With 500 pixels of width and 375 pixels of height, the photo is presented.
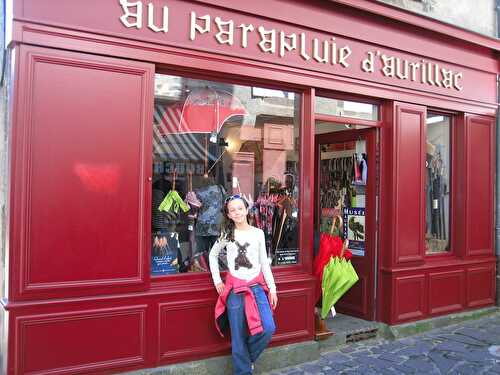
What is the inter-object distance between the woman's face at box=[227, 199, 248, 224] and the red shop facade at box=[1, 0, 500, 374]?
0.71 m

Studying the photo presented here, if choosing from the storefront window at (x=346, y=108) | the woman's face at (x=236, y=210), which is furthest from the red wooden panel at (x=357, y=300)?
the woman's face at (x=236, y=210)

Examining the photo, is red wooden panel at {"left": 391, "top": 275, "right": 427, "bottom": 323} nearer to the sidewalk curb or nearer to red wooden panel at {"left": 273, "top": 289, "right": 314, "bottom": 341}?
the sidewalk curb

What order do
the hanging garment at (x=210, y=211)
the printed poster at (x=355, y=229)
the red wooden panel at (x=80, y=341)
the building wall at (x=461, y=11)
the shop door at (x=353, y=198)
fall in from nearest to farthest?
the red wooden panel at (x=80, y=341), the hanging garment at (x=210, y=211), the shop door at (x=353, y=198), the printed poster at (x=355, y=229), the building wall at (x=461, y=11)

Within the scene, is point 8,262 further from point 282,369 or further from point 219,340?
point 282,369

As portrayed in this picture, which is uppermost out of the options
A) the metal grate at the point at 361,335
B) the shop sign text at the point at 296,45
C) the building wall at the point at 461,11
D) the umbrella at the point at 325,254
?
the building wall at the point at 461,11

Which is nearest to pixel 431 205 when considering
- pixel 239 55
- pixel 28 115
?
pixel 239 55

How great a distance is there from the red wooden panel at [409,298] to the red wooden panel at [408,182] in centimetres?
26

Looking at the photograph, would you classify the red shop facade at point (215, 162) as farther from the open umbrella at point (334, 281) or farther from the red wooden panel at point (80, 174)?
the open umbrella at point (334, 281)

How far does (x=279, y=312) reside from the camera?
16.1ft

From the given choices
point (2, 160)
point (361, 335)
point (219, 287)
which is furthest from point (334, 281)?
point (2, 160)

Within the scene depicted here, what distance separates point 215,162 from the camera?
4.91 metres

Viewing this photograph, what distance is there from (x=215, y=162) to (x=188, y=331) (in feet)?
5.50

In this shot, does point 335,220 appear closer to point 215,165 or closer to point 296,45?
point 215,165

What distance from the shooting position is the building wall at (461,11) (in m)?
6.34
